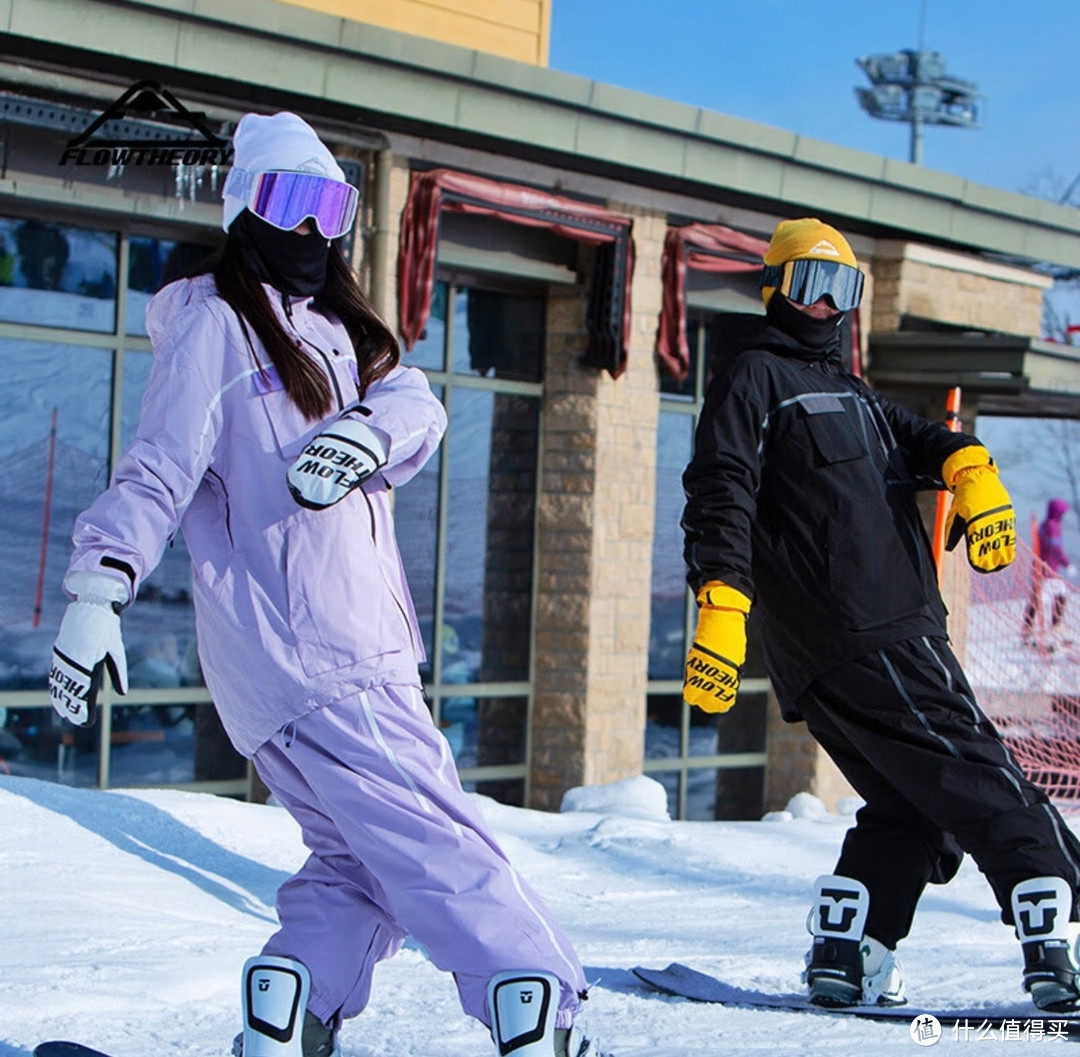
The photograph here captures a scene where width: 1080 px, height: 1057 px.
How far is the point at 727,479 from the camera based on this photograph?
3.56 meters

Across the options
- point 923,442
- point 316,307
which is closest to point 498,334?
point 923,442

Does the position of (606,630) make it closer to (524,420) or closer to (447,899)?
(524,420)

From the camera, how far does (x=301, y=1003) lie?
254 cm

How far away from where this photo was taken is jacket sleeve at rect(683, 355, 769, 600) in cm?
349

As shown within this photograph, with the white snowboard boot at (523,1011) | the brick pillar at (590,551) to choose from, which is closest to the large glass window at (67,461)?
the brick pillar at (590,551)

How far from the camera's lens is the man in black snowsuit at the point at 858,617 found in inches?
136

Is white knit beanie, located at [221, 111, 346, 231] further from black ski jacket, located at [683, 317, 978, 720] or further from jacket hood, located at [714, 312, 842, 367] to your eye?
jacket hood, located at [714, 312, 842, 367]

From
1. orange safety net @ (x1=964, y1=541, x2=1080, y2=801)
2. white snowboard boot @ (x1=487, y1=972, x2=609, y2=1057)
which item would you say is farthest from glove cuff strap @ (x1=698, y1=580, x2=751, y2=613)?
orange safety net @ (x1=964, y1=541, x2=1080, y2=801)

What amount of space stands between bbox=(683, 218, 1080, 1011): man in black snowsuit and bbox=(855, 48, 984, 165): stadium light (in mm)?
36080

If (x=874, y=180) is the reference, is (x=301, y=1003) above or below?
below

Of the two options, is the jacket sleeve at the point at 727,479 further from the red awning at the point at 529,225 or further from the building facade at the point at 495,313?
the red awning at the point at 529,225

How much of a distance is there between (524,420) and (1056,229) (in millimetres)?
4674

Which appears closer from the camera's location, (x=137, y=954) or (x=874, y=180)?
(x=137, y=954)

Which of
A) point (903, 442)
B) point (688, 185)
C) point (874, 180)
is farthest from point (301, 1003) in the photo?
point (874, 180)
